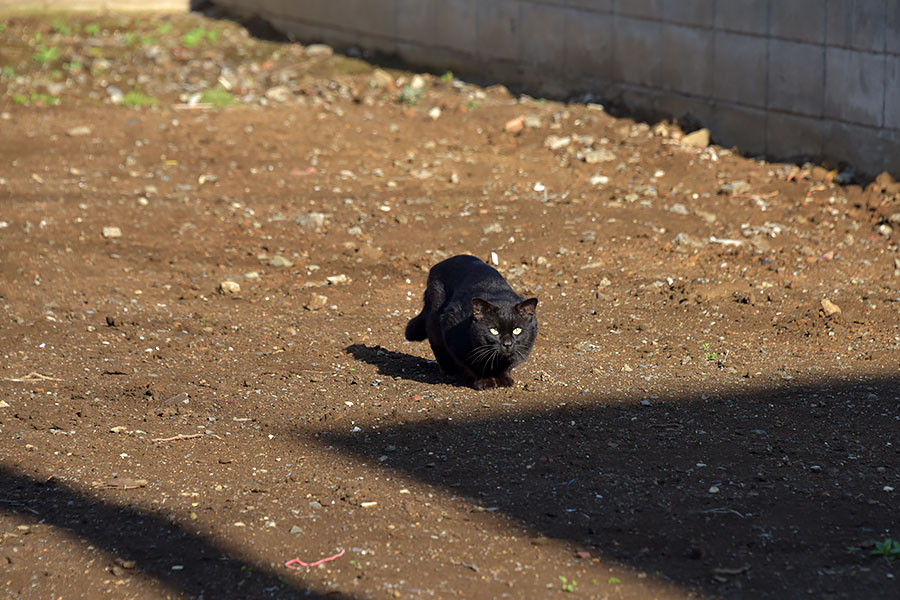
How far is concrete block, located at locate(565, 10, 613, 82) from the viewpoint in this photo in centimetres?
970

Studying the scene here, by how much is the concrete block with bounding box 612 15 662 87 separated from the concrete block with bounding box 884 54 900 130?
2190mm

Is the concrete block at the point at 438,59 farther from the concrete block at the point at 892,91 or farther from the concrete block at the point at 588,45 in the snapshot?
the concrete block at the point at 892,91

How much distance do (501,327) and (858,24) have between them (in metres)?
4.53

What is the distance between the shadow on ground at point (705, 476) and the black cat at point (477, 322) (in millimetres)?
363

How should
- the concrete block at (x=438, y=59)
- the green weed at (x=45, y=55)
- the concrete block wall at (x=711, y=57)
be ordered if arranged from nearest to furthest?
1. the concrete block wall at (x=711, y=57)
2. the concrete block at (x=438, y=59)
3. the green weed at (x=45, y=55)

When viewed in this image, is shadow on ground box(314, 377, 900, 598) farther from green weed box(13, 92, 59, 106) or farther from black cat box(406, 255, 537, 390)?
green weed box(13, 92, 59, 106)

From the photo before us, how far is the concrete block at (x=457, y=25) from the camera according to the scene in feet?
35.6

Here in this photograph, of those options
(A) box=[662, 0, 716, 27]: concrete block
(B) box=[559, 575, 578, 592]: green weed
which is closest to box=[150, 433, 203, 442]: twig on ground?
(B) box=[559, 575, 578, 592]: green weed

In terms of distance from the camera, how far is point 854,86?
7.91 metres

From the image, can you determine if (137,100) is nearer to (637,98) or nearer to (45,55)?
(45,55)

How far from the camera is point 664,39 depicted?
9.17 m

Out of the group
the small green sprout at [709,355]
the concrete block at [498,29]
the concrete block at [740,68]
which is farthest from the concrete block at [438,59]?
the small green sprout at [709,355]

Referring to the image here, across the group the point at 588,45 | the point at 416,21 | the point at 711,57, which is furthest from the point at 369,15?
the point at 711,57

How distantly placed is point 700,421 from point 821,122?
4.34 metres
